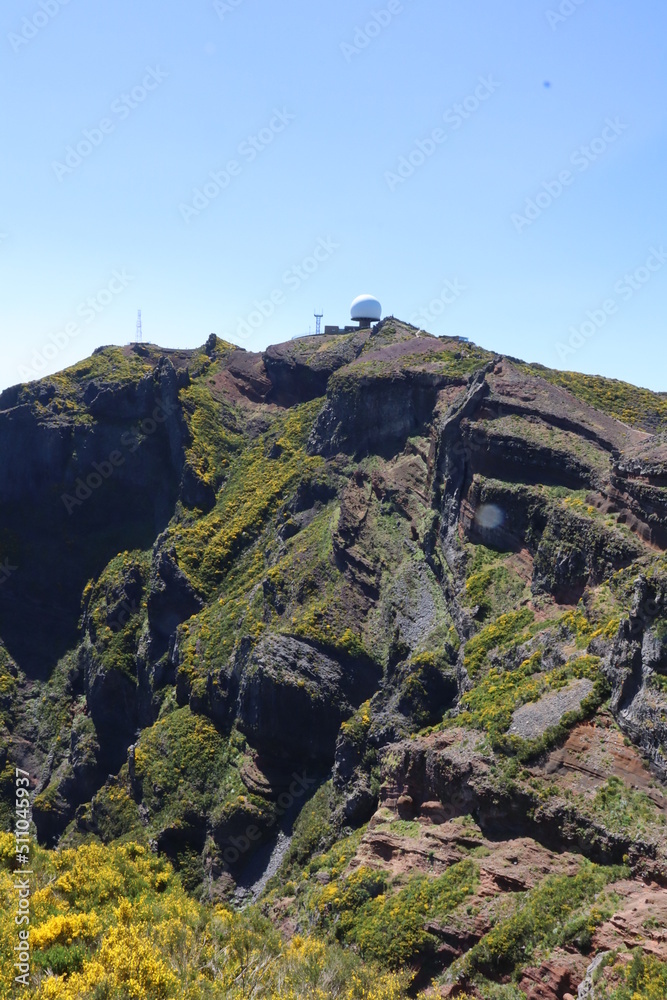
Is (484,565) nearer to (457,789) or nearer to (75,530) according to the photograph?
(457,789)

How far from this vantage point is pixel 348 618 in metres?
73.2

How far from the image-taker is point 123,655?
9494 cm

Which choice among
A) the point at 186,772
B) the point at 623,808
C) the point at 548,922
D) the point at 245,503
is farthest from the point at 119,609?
the point at 548,922

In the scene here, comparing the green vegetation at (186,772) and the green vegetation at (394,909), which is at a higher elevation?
the green vegetation at (394,909)

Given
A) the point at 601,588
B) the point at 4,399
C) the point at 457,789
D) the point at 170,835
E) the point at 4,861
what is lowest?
the point at 170,835

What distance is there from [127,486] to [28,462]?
17.0m

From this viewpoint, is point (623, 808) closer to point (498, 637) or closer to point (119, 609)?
Result: point (498, 637)

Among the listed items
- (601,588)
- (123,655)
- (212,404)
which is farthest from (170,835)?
(212,404)
